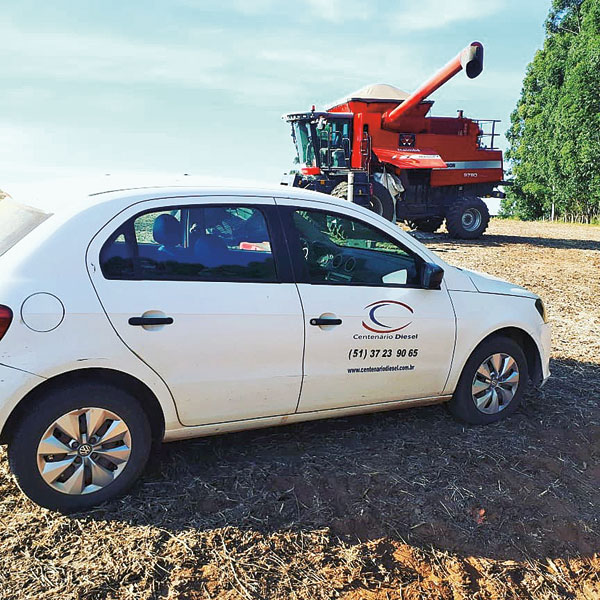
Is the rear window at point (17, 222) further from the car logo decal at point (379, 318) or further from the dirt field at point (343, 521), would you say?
the car logo decal at point (379, 318)

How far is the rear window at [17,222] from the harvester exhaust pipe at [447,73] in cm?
1401

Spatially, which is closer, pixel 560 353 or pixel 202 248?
pixel 202 248

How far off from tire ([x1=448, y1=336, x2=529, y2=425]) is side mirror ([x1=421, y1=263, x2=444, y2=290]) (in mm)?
701

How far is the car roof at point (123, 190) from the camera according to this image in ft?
11.1

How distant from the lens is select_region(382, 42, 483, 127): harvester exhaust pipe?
15.2 metres

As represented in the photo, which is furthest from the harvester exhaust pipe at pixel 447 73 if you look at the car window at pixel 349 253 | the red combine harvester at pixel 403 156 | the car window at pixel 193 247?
the car window at pixel 193 247

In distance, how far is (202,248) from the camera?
3562mm

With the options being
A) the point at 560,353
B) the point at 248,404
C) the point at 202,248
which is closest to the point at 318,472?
the point at 248,404

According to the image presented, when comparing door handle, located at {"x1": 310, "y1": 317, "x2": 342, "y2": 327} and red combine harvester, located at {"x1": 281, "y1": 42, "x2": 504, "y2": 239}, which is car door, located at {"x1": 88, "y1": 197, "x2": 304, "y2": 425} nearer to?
door handle, located at {"x1": 310, "y1": 317, "x2": 342, "y2": 327}

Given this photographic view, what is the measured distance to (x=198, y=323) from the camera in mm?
3381

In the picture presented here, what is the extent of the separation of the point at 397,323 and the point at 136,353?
1685 millimetres

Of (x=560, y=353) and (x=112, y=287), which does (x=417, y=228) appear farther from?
(x=112, y=287)

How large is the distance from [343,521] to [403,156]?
16.1 metres

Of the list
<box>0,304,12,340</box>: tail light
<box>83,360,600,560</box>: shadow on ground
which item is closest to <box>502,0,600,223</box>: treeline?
<box>83,360,600,560</box>: shadow on ground
